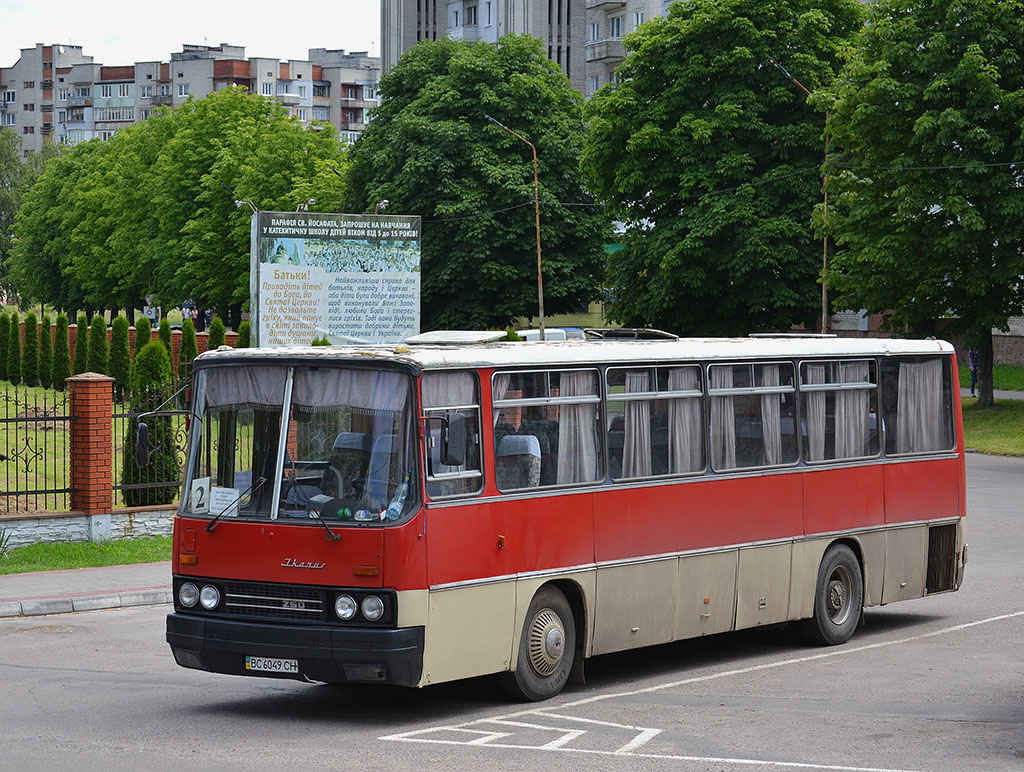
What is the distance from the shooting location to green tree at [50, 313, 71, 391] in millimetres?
53219

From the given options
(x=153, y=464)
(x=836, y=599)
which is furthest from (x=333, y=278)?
(x=836, y=599)

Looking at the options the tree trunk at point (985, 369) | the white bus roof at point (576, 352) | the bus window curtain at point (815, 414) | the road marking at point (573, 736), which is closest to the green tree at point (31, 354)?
the tree trunk at point (985, 369)

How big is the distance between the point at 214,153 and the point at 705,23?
1301 inches

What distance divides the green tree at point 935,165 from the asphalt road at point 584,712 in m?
27.7

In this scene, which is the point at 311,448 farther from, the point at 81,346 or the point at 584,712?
the point at 81,346

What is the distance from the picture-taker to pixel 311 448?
1039cm

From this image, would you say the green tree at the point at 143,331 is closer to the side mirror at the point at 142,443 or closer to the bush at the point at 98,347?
the bush at the point at 98,347

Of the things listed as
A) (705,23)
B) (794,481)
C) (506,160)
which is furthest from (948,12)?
(794,481)

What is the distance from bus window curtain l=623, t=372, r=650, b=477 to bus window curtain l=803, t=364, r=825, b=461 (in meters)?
2.23

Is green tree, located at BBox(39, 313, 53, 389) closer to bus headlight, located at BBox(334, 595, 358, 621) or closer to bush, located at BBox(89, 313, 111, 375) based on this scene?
bush, located at BBox(89, 313, 111, 375)

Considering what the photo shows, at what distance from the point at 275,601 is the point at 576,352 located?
9.77 ft

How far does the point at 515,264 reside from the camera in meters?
58.8

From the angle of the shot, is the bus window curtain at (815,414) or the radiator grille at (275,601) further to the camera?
the bus window curtain at (815,414)

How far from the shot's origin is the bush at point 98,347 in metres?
48.7
